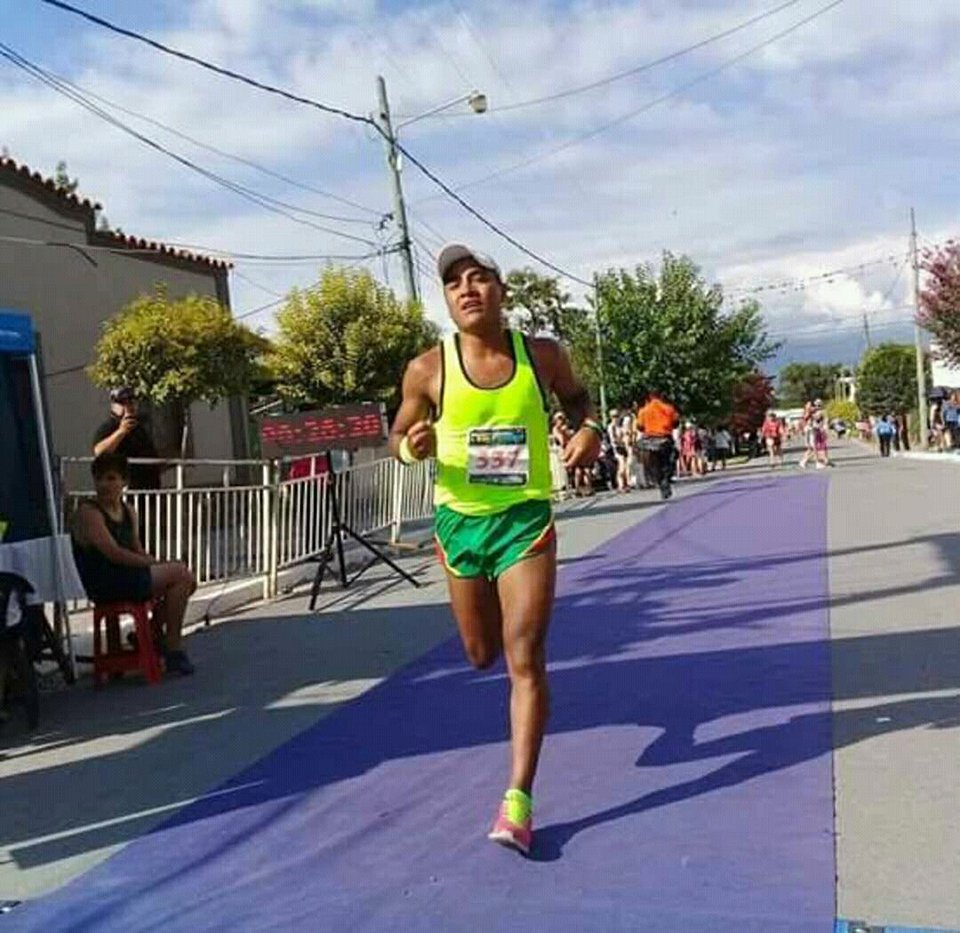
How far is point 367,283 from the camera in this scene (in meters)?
19.6

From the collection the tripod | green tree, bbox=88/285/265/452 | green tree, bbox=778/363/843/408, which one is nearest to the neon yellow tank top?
the tripod

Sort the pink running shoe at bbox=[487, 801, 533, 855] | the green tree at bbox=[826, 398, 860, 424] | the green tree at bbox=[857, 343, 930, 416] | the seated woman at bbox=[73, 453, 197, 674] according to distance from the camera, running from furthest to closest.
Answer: the green tree at bbox=[826, 398, 860, 424]
the green tree at bbox=[857, 343, 930, 416]
the seated woman at bbox=[73, 453, 197, 674]
the pink running shoe at bbox=[487, 801, 533, 855]

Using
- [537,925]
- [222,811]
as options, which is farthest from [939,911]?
[222,811]

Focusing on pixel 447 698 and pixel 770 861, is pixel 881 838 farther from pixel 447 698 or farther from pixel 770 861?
pixel 447 698

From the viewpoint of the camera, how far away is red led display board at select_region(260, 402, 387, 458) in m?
10.6

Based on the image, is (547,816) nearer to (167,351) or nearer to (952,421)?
(167,351)

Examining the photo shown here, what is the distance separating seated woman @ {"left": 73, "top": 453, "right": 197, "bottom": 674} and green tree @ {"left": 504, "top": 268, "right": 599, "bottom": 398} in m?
34.3

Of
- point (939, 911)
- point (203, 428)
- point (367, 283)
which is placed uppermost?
point (367, 283)

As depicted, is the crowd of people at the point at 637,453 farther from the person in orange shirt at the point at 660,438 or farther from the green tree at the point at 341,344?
the green tree at the point at 341,344

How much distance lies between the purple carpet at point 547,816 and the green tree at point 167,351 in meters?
9.60

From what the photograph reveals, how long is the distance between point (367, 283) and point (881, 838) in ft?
54.2

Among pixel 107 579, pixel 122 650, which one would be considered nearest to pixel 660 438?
pixel 122 650

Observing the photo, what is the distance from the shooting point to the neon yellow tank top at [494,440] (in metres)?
4.14

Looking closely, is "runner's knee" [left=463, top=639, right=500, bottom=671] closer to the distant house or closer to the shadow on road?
the shadow on road
